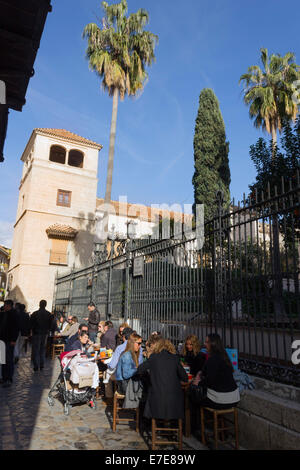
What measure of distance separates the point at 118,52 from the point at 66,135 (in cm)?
1193

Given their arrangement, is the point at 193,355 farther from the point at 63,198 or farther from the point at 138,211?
the point at 138,211

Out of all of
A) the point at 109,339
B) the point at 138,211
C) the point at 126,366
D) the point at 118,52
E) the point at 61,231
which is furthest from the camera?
the point at 138,211

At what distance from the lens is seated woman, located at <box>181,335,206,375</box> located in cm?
570

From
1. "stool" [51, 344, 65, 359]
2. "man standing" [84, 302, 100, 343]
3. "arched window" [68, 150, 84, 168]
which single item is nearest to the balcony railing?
"arched window" [68, 150, 84, 168]

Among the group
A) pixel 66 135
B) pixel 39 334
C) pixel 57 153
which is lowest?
pixel 39 334

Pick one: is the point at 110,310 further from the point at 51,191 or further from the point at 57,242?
the point at 51,191

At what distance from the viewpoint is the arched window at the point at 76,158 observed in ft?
103

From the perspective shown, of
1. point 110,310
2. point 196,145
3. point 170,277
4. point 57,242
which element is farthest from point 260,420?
point 57,242

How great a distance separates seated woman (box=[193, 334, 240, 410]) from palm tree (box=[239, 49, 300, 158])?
17926mm

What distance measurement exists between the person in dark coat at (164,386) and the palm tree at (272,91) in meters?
18.1

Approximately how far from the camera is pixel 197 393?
5.18 meters

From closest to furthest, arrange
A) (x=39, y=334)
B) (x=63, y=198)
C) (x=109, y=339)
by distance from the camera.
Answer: (x=109, y=339) → (x=39, y=334) → (x=63, y=198)

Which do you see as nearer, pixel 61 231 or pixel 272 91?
pixel 272 91

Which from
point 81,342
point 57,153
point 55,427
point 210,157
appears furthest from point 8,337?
point 57,153
